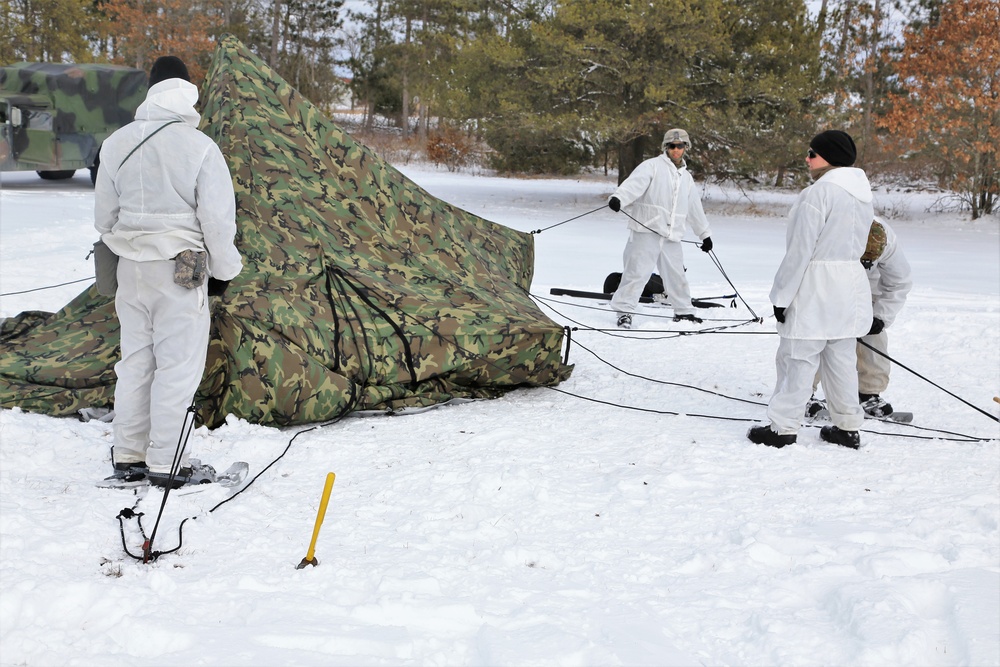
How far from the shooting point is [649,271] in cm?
771

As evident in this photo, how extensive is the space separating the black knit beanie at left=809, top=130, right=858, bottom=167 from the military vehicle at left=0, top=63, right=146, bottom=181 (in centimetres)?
1249

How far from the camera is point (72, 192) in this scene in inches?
601

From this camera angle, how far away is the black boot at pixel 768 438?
4.54 meters

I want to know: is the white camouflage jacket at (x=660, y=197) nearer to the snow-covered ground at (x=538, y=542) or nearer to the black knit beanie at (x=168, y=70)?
the snow-covered ground at (x=538, y=542)

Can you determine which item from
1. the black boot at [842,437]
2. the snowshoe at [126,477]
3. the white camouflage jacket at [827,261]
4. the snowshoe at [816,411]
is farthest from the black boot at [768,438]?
the snowshoe at [126,477]

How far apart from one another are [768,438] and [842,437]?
0.41 meters

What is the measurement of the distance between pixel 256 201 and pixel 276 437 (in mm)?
1489

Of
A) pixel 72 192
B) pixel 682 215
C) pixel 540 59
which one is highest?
pixel 540 59

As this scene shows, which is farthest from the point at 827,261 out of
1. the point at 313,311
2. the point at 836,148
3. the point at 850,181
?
the point at 313,311

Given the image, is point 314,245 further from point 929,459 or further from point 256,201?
point 929,459

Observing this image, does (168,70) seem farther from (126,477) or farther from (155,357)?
(126,477)

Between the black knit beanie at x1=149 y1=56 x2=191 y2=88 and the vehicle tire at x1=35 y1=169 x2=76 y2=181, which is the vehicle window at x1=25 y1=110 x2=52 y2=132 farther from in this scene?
the black knit beanie at x1=149 y1=56 x2=191 y2=88

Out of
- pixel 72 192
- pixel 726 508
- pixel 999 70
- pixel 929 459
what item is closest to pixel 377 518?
pixel 726 508

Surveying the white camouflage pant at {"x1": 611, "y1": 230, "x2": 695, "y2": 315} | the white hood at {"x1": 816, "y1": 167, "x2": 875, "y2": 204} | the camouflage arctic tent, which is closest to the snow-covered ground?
the camouflage arctic tent
